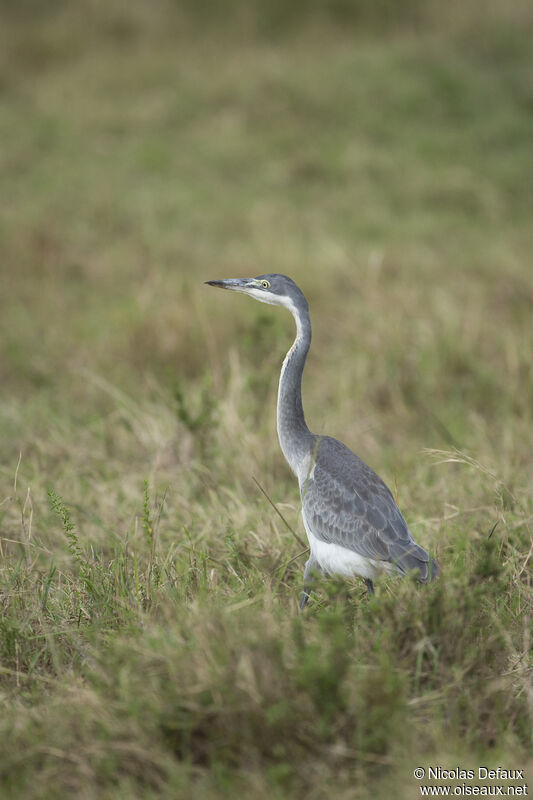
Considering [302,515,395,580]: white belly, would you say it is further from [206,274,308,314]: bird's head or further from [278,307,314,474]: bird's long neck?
[206,274,308,314]: bird's head

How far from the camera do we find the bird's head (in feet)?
10.3

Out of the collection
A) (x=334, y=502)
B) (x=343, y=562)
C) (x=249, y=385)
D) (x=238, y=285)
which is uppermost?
(x=238, y=285)

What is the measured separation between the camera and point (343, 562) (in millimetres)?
2830

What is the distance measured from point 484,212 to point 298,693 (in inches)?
342

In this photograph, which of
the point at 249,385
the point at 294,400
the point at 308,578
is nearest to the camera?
the point at 308,578

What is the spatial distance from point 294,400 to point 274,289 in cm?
47

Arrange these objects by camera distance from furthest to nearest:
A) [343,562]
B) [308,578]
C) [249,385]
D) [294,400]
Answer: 1. [249,385]
2. [294,400]
3. [308,578]
4. [343,562]

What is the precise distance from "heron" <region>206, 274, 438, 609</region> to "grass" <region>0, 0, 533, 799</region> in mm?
111

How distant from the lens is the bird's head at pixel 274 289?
3136 millimetres

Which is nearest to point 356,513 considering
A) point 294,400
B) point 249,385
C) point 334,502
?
point 334,502

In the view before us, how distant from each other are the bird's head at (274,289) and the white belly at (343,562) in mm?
954

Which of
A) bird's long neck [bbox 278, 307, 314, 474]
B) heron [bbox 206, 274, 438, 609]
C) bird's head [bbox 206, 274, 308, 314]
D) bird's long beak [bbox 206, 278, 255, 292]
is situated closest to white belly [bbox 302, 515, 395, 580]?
heron [bbox 206, 274, 438, 609]

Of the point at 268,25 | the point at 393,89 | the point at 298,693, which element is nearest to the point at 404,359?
the point at 298,693

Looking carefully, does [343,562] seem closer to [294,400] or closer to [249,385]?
[294,400]
